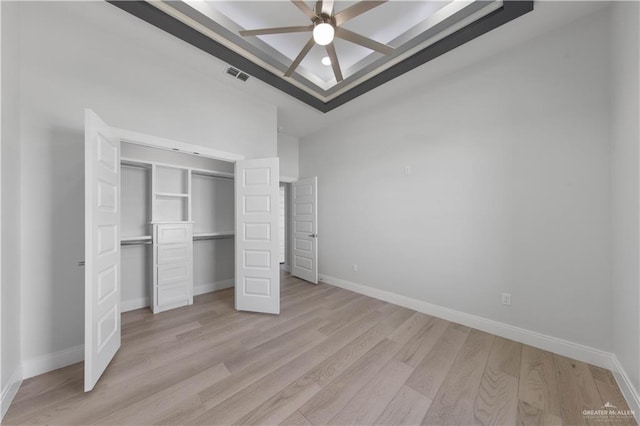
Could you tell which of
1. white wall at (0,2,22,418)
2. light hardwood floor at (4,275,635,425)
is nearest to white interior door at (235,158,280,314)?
light hardwood floor at (4,275,635,425)

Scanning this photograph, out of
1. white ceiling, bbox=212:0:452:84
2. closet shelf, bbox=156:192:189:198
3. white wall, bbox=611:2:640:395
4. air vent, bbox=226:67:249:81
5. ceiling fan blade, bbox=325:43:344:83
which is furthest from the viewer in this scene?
closet shelf, bbox=156:192:189:198

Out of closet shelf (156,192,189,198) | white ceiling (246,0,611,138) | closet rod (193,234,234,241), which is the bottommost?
closet rod (193,234,234,241)

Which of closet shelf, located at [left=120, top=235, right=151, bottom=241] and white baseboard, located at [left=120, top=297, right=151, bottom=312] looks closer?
closet shelf, located at [left=120, top=235, right=151, bottom=241]

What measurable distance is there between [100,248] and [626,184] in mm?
4241

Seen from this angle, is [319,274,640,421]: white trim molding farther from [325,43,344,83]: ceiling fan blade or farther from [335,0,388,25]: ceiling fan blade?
[335,0,388,25]: ceiling fan blade

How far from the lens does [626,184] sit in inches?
68.5

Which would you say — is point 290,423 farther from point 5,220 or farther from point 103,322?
point 5,220

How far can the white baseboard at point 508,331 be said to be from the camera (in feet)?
6.66

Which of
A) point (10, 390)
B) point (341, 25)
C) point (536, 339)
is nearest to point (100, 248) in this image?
point (10, 390)

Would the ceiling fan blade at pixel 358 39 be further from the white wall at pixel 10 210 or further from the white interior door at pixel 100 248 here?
the white wall at pixel 10 210

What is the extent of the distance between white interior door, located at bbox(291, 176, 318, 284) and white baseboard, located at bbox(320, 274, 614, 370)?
134cm

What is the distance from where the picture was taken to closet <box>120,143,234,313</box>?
306 cm

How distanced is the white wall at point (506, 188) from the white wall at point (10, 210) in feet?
12.5

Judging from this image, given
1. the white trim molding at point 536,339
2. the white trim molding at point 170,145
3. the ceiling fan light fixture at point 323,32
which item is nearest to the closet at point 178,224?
the white trim molding at point 170,145
